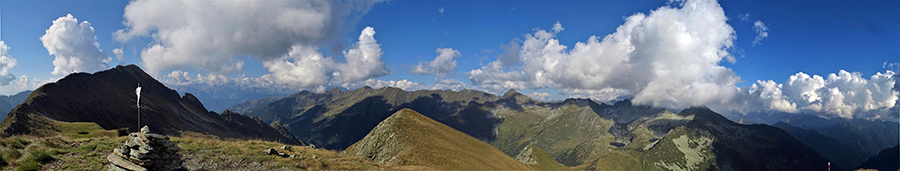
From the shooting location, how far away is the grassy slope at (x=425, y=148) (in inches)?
1496

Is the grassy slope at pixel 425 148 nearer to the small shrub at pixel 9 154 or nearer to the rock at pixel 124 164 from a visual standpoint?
the rock at pixel 124 164

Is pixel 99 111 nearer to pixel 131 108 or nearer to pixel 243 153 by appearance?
pixel 131 108

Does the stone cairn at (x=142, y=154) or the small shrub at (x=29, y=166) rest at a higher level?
the stone cairn at (x=142, y=154)

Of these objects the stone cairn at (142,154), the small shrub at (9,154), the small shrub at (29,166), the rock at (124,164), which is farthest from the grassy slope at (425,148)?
the small shrub at (9,154)

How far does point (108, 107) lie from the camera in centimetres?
11269

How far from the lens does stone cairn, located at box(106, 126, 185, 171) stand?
1432 centimetres

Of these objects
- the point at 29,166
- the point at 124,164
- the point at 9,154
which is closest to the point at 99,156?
the point at 9,154

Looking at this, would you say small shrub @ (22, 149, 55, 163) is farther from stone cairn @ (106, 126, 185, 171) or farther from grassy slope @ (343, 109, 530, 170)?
grassy slope @ (343, 109, 530, 170)

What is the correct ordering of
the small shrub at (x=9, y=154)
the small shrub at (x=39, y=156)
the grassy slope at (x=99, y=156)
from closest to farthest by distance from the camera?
the small shrub at (x=9, y=154) < the small shrub at (x=39, y=156) < the grassy slope at (x=99, y=156)

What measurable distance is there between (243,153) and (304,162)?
5.12 meters

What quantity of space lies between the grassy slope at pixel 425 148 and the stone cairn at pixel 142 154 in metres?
21.7

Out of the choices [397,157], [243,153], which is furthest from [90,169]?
[397,157]

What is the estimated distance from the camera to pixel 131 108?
406 ft

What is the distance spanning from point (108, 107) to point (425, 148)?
136 metres
